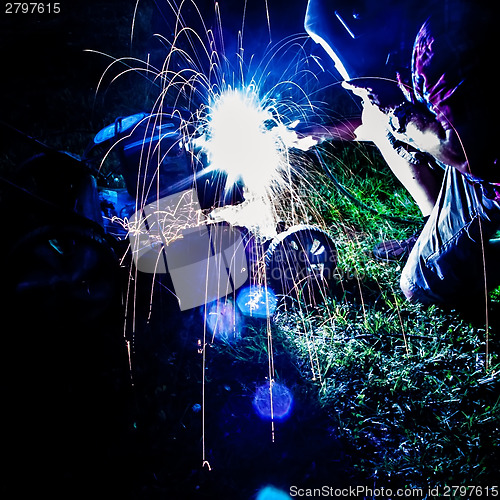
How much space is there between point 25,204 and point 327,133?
3408 millimetres

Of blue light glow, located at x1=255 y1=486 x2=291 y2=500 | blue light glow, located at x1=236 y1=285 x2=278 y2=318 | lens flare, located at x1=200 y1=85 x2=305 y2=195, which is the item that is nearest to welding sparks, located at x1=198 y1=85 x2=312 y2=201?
lens flare, located at x1=200 y1=85 x2=305 y2=195

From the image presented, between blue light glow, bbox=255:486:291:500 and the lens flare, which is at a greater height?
the lens flare

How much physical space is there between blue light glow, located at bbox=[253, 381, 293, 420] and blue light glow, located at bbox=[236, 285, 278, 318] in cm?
62

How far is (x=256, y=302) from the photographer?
10.4 feet

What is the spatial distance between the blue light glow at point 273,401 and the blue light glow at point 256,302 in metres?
0.62

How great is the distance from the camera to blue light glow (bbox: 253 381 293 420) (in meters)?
2.41

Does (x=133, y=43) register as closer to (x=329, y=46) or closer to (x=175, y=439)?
(x=329, y=46)

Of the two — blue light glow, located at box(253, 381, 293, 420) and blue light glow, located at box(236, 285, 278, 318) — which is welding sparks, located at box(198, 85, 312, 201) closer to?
blue light glow, located at box(236, 285, 278, 318)

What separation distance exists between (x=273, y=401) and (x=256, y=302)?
914 mm

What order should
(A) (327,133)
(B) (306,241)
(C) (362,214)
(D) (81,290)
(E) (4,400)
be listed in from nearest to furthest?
(E) (4,400), (D) (81,290), (B) (306,241), (C) (362,214), (A) (327,133)

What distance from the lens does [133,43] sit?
8148 mm

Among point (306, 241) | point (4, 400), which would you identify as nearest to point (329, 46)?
point (306, 241)

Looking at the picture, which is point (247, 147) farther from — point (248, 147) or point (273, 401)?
point (273, 401)

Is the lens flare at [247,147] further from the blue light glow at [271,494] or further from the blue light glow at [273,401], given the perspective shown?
the blue light glow at [271,494]
